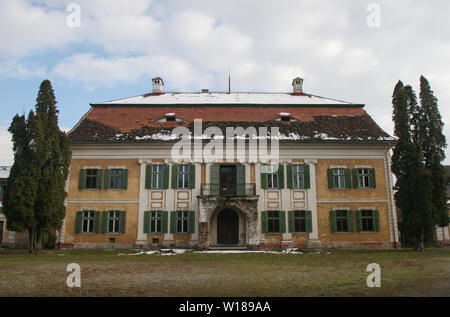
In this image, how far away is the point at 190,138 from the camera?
22984mm

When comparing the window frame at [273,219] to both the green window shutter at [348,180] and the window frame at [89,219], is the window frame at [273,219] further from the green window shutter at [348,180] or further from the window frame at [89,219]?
the window frame at [89,219]

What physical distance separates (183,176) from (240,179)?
3585mm

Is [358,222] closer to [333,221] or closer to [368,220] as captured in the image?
[368,220]

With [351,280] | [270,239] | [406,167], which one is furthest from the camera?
[270,239]

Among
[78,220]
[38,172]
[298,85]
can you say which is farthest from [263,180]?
[38,172]

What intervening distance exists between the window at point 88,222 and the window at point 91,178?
5.31ft

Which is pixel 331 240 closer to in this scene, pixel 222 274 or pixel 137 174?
pixel 137 174

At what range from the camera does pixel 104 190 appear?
22.9 meters

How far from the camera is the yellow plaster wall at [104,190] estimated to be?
22.8m

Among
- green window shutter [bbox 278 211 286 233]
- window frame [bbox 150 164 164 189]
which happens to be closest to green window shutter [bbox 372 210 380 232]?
green window shutter [bbox 278 211 286 233]

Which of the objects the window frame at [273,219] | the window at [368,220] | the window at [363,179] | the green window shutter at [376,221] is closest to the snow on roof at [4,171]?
the window frame at [273,219]
